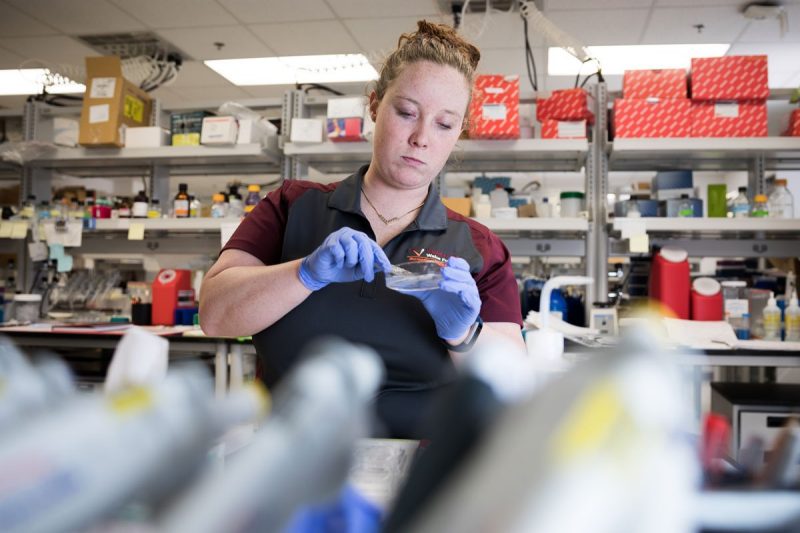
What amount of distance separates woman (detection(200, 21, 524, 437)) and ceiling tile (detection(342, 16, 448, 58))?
10.7 ft

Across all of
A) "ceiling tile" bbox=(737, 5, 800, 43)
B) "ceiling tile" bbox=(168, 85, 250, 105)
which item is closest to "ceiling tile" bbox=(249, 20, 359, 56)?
"ceiling tile" bbox=(168, 85, 250, 105)

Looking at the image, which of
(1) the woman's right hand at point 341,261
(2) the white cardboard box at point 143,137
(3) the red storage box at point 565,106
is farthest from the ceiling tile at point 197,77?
(1) the woman's right hand at point 341,261

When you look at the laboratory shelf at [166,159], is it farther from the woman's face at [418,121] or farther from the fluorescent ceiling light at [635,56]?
the fluorescent ceiling light at [635,56]

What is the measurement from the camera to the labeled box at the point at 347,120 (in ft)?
10.5

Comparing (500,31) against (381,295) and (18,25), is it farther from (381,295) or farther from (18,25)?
(381,295)

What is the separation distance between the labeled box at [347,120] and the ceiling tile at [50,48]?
3.00 metres

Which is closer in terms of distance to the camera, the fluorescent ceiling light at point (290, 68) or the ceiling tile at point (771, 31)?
the ceiling tile at point (771, 31)

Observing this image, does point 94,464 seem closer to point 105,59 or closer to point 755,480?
point 755,480

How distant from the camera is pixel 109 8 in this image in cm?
450

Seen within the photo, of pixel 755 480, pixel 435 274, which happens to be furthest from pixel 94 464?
pixel 435 274

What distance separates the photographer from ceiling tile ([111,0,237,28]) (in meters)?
4.39

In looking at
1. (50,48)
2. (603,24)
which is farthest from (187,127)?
(603,24)

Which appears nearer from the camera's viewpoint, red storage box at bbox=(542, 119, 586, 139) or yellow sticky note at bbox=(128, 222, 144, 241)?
red storage box at bbox=(542, 119, 586, 139)

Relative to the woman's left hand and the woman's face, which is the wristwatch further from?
the woman's face
